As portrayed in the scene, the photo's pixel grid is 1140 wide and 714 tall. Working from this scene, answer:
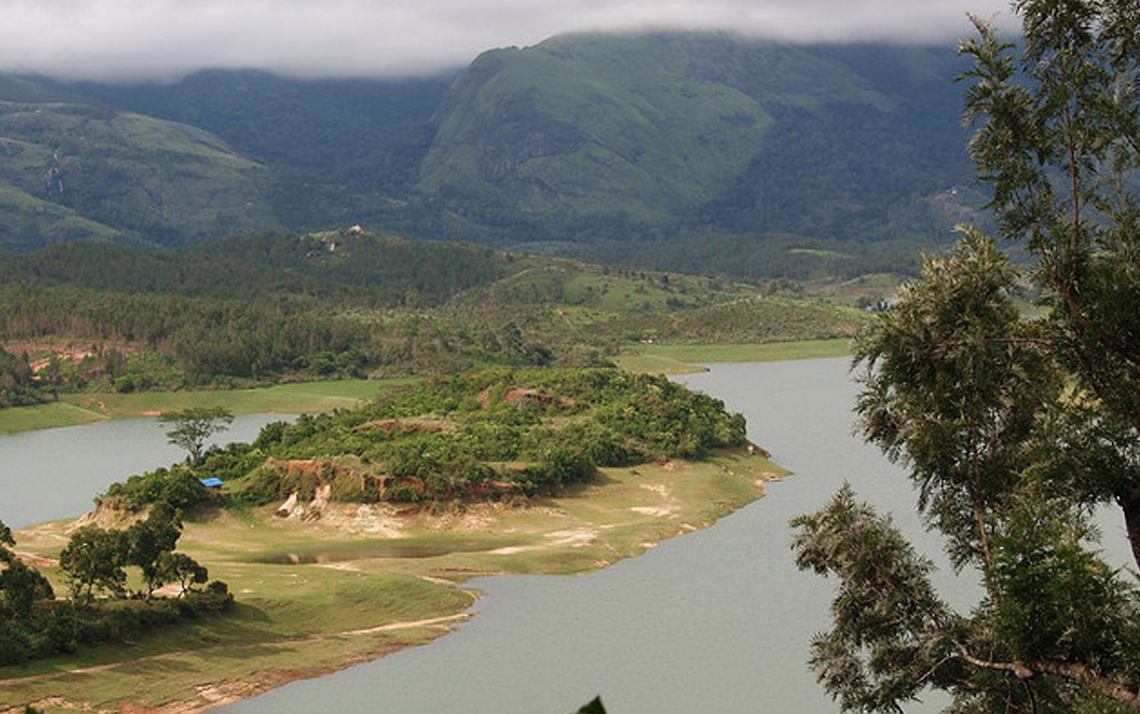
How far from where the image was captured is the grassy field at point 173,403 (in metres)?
131

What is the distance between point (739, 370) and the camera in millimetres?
165625

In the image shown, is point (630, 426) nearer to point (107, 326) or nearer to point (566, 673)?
point (566, 673)

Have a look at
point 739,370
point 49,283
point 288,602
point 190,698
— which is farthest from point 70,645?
point 49,283

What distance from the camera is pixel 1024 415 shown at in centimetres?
2216

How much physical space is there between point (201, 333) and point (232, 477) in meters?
76.7

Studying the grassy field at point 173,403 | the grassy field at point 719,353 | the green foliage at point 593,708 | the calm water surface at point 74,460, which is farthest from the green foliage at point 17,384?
the green foliage at point 593,708

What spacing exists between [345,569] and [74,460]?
4986 centimetres

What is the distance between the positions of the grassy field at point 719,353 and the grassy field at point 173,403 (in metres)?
38.5

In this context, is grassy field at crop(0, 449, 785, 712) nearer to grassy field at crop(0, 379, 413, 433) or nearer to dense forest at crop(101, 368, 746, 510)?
dense forest at crop(101, 368, 746, 510)

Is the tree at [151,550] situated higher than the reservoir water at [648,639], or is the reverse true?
the tree at [151,550]

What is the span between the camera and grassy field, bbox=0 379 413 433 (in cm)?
13088

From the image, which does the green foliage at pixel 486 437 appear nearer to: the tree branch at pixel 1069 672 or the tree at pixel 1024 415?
the tree at pixel 1024 415

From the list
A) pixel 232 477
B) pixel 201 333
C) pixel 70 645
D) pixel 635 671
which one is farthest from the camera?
pixel 201 333

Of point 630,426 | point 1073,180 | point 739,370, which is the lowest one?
point 739,370
